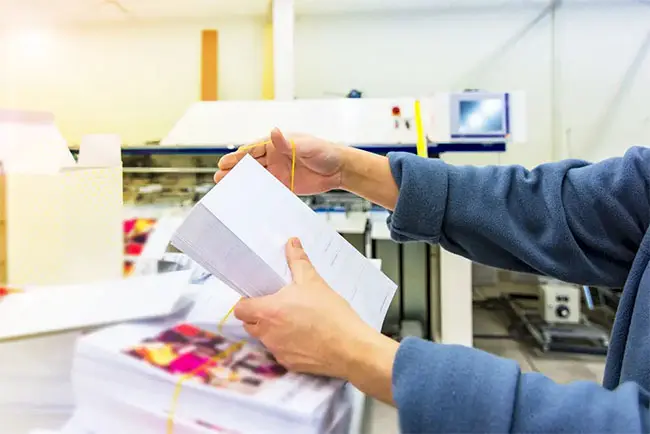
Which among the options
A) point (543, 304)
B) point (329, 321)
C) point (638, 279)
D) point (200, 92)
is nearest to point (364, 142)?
point (543, 304)

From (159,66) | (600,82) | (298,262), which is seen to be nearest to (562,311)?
(600,82)

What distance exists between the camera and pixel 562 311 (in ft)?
8.64

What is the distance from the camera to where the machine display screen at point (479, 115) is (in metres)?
2.28

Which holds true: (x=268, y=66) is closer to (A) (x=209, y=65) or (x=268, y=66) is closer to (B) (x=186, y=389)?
(A) (x=209, y=65)

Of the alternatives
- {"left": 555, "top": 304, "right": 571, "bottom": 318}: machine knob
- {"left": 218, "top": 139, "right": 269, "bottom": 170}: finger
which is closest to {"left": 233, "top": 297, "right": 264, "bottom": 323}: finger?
{"left": 218, "top": 139, "right": 269, "bottom": 170}: finger

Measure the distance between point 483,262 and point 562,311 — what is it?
2.17 meters

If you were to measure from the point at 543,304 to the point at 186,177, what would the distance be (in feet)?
7.50

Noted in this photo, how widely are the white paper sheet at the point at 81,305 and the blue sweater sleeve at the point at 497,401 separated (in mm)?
238

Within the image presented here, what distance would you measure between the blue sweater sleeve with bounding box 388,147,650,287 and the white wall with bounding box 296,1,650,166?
2715 mm

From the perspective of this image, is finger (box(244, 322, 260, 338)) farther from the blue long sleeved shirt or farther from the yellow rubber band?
the blue long sleeved shirt

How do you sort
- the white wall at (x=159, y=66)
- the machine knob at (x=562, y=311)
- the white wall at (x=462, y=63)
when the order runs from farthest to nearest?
1. the white wall at (x=462, y=63)
2. the white wall at (x=159, y=66)
3. the machine knob at (x=562, y=311)

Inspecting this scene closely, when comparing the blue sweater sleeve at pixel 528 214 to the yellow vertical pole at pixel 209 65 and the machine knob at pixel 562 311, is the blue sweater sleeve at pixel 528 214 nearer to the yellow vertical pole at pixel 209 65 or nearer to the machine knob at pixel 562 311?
the machine knob at pixel 562 311

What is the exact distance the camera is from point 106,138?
0.52 m

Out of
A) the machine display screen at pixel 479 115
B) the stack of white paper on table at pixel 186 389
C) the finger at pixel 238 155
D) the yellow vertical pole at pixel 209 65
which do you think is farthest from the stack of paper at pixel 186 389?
the yellow vertical pole at pixel 209 65
